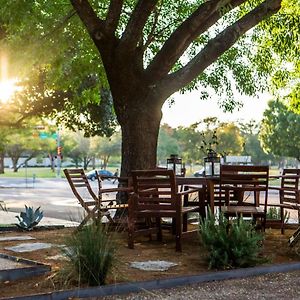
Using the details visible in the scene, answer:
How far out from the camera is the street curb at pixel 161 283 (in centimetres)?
460

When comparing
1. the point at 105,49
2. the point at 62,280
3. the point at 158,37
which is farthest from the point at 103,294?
the point at 158,37

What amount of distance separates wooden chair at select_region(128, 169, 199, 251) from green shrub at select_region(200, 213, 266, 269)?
3.05 ft

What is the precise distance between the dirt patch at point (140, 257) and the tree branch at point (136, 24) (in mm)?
2957

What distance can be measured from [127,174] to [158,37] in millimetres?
3650

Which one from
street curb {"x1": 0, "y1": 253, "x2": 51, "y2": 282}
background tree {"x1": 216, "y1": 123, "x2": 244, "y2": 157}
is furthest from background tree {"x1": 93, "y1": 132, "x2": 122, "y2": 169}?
street curb {"x1": 0, "y1": 253, "x2": 51, "y2": 282}

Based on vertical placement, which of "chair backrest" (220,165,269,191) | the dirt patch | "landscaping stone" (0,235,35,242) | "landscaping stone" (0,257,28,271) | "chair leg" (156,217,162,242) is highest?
"chair backrest" (220,165,269,191)

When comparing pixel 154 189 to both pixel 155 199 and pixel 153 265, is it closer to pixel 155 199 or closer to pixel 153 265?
pixel 155 199

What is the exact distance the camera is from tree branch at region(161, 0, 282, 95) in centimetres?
880

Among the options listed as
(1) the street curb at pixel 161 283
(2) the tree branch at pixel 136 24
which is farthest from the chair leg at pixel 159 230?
(2) the tree branch at pixel 136 24

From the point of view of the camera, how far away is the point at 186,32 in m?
8.64

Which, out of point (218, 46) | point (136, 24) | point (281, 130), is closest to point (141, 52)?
point (136, 24)

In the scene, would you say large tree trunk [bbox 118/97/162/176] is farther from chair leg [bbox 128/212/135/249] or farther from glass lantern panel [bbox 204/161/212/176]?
chair leg [bbox 128/212/135/249]

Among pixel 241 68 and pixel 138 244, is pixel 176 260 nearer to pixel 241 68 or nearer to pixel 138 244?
pixel 138 244

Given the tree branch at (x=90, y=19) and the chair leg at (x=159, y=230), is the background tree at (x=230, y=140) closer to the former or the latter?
the tree branch at (x=90, y=19)
